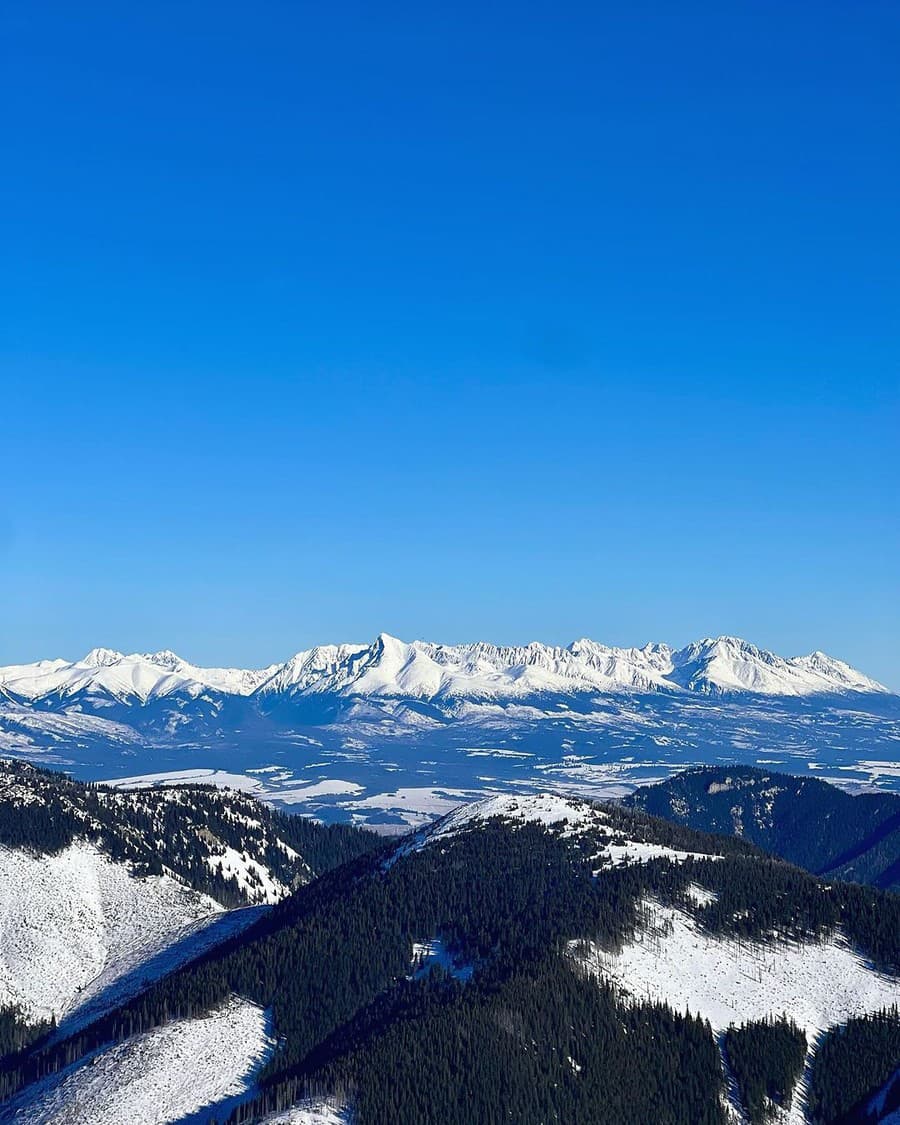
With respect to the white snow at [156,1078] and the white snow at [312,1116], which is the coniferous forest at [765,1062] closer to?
the white snow at [312,1116]

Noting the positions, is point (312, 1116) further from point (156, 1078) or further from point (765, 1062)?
point (765, 1062)

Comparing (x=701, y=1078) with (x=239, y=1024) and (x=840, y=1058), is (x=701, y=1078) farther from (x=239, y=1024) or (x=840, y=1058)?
(x=239, y=1024)

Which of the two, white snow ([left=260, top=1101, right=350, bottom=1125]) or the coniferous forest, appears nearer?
white snow ([left=260, top=1101, right=350, bottom=1125])

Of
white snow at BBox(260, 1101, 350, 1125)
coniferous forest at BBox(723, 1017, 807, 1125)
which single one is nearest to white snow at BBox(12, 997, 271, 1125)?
white snow at BBox(260, 1101, 350, 1125)

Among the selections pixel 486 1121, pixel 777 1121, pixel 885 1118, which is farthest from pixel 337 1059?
pixel 885 1118

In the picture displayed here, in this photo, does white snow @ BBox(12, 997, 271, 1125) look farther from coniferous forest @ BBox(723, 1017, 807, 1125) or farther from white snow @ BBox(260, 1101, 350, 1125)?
coniferous forest @ BBox(723, 1017, 807, 1125)

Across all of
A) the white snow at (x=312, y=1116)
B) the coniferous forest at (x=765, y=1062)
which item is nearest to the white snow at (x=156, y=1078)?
the white snow at (x=312, y=1116)

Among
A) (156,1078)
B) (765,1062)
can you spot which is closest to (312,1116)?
(156,1078)

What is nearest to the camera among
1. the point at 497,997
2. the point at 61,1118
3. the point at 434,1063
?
the point at 61,1118
